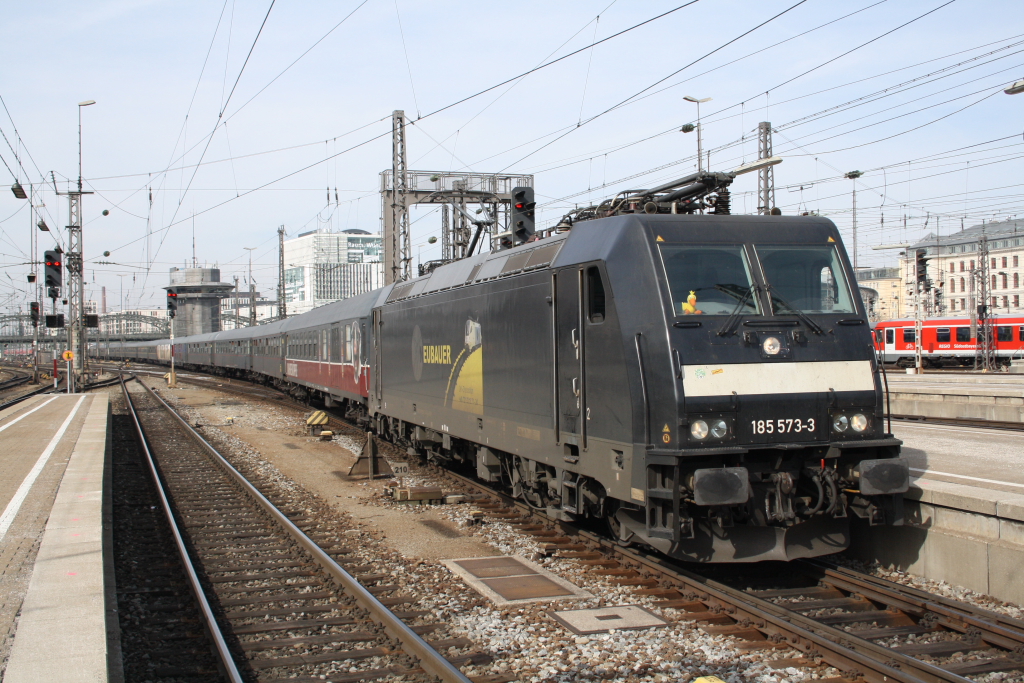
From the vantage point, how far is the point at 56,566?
7.87 meters

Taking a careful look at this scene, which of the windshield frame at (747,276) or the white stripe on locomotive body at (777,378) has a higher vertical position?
the windshield frame at (747,276)

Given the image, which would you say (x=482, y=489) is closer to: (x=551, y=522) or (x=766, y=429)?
(x=551, y=522)

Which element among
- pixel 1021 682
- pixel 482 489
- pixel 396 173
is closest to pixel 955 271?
pixel 396 173

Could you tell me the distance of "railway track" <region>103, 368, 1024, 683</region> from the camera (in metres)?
5.73

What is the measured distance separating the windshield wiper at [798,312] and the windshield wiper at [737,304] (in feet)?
0.52

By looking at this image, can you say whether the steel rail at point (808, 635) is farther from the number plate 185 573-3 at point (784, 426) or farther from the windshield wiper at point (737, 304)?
the windshield wiper at point (737, 304)

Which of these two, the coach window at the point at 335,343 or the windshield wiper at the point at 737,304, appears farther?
the coach window at the point at 335,343

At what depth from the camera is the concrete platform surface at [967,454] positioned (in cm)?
952

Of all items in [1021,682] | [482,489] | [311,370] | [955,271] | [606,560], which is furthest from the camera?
[955,271]

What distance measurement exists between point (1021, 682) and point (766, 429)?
2549mm

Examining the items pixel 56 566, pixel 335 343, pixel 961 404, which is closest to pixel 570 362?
pixel 56 566

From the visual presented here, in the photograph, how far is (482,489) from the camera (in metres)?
13.0

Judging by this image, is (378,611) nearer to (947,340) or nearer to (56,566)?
(56,566)

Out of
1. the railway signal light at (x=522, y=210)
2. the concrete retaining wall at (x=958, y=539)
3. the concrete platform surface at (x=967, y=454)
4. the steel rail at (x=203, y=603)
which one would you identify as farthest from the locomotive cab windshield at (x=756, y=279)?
the railway signal light at (x=522, y=210)
